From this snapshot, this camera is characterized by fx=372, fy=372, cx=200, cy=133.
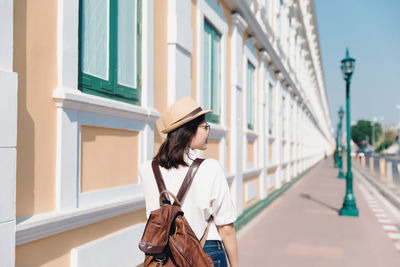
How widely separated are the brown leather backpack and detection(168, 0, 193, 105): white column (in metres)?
3.09

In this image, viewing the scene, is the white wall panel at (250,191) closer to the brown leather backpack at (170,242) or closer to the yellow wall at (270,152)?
the yellow wall at (270,152)

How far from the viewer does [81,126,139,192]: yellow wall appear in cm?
319

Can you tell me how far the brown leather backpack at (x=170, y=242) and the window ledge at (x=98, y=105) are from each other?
1.40 m

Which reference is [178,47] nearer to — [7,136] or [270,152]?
[7,136]

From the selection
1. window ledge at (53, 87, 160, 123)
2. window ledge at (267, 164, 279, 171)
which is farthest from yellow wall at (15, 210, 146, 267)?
window ledge at (267, 164, 279, 171)

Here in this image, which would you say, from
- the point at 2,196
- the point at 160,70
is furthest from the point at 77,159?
the point at 160,70

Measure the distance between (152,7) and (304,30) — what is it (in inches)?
837

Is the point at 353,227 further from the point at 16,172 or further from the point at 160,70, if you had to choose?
the point at 16,172

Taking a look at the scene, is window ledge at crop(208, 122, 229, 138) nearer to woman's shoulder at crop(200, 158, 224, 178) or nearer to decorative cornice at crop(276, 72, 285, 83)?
woman's shoulder at crop(200, 158, 224, 178)

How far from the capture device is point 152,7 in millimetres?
4367

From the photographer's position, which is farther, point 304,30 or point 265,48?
point 304,30

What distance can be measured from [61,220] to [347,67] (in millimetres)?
9162

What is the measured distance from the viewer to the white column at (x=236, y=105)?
781 centimetres

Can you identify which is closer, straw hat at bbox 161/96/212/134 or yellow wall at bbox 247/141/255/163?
straw hat at bbox 161/96/212/134
